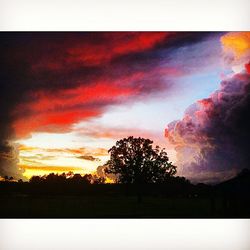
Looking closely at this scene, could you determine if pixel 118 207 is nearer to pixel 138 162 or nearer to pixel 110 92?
pixel 138 162

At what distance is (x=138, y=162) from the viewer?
4289 millimetres

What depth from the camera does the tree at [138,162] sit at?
4.22 metres

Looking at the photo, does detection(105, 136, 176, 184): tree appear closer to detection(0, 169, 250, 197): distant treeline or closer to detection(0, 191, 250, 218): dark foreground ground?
detection(0, 169, 250, 197): distant treeline

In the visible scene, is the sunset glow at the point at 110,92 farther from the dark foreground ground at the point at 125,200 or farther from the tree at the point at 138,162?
the dark foreground ground at the point at 125,200

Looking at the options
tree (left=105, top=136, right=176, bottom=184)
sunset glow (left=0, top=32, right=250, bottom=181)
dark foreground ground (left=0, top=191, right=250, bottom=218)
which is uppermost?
sunset glow (left=0, top=32, right=250, bottom=181)

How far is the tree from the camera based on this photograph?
4223 mm

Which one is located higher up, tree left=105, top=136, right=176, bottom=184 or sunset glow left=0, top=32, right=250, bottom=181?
sunset glow left=0, top=32, right=250, bottom=181

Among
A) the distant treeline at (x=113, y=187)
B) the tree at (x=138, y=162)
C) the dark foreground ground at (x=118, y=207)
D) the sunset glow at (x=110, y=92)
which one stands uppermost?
the sunset glow at (x=110, y=92)

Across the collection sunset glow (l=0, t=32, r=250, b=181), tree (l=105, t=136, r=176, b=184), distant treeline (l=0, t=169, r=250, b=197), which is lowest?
distant treeline (l=0, t=169, r=250, b=197)

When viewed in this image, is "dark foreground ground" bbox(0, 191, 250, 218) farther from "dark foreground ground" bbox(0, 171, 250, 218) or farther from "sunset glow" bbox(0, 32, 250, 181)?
"sunset glow" bbox(0, 32, 250, 181)

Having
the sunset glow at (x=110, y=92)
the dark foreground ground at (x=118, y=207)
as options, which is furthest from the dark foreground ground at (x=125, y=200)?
the sunset glow at (x=110, y=92)

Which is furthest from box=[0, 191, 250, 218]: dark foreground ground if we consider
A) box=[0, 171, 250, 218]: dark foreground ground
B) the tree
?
the tree
